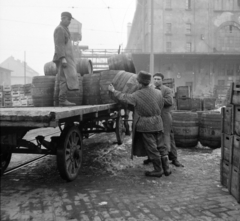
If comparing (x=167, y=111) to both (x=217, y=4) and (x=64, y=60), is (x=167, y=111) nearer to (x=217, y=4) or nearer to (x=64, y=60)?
(x=64, y=60)

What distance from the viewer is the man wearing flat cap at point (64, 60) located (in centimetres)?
518

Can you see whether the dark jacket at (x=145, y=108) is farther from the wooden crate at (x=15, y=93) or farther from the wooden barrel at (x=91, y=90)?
the wooden crate at (x=15, y=93)

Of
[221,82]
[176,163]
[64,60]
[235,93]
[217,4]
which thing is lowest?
[176,163]

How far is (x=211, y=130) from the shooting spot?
23.6 ft

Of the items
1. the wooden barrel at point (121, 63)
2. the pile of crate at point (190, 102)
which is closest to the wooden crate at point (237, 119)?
the wooden barrel at point (121, 63)

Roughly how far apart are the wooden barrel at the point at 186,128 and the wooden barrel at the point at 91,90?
2455 mm

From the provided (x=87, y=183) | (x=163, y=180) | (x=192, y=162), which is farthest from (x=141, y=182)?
(x=192, y=162)

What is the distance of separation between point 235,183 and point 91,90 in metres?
3.79

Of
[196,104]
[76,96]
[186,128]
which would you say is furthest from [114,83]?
[196,104]

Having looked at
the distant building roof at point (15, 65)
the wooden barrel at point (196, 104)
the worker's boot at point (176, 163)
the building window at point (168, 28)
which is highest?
the distant building roof at point (15, 65)

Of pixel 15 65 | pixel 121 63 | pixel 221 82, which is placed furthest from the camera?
pixel 15 65

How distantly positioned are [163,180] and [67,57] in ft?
10.3

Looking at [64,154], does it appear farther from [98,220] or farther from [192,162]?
[192,162]

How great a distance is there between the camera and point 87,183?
4.38 m
